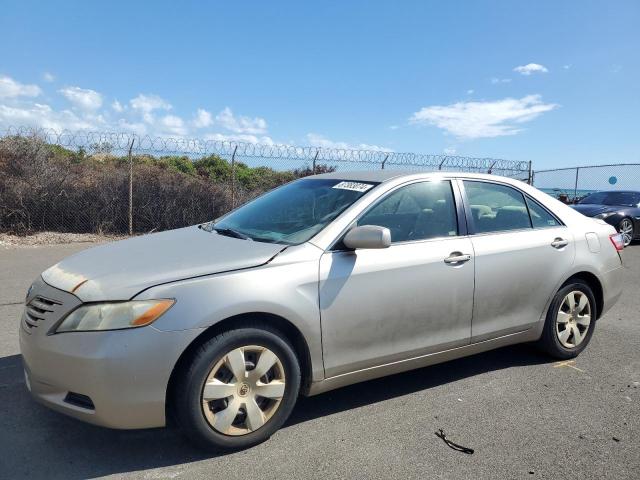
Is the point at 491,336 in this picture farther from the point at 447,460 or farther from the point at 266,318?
the point at 266,318

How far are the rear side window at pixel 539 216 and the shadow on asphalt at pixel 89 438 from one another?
1463 millimetres

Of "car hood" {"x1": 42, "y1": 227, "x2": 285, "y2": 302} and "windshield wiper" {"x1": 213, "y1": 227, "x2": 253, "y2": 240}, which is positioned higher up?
"windshield wiper" {"x1": 213, "y1": 227, "x2": 253, "y2": 240}

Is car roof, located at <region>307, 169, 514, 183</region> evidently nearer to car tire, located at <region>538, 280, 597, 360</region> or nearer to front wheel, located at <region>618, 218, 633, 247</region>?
car tire, located at <region>538, 280, 597, 360</region>

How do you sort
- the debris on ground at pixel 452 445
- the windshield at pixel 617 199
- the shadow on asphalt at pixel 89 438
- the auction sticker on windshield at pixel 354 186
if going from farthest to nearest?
the windshield at pixel 617 199 < the auction sticker on windshield at pixel 354 186 < the debris on ground at pixel 452 445 < the shadow on asphalt at pixel 89 438

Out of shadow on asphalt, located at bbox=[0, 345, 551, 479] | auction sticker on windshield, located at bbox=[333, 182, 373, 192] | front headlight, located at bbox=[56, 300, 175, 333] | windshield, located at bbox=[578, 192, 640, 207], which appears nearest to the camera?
front headlight, located at bbox=[56, 300, 175, 333]

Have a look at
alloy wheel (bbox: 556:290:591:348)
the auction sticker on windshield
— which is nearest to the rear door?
alloy wheel (bbox: 556:290:591:348)

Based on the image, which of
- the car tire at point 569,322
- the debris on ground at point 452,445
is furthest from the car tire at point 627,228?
the debris on ground at point 452,445

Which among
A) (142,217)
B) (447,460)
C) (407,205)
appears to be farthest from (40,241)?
(447,460)

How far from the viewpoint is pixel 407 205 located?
381 centimetres

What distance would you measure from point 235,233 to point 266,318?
0.92 metres

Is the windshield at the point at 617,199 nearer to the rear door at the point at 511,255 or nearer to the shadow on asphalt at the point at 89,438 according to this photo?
the rear door at the point at 511,255

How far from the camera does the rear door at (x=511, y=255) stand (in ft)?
12.8

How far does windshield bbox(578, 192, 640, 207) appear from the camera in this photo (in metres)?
13.3

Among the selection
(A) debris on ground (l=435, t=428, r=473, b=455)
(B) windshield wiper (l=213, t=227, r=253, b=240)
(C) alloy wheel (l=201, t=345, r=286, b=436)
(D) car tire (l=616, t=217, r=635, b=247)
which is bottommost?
(A) debris on ground (l=435, t=428, r=473, b=455)
